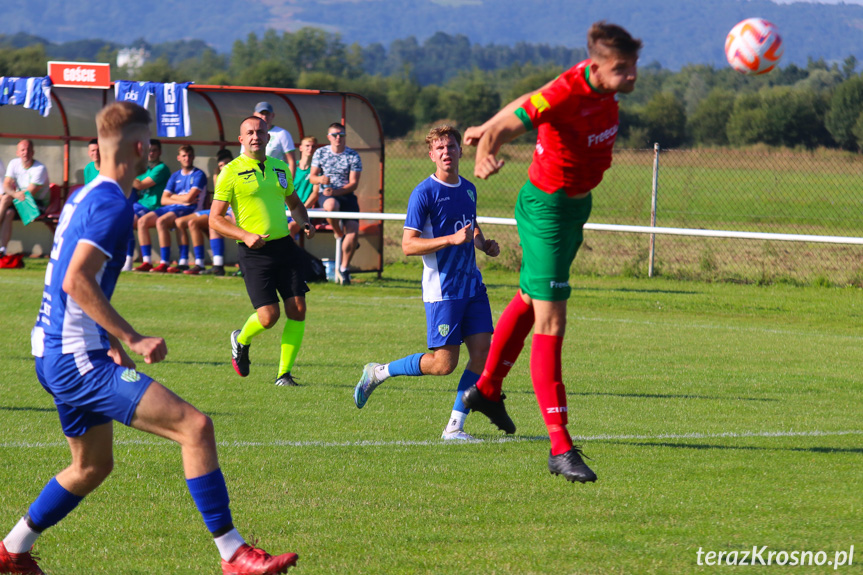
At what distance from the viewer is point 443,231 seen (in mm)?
7051

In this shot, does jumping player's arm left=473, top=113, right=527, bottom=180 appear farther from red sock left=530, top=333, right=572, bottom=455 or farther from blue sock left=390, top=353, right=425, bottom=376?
blue sock left=390, top=353, right=425, bottom=376

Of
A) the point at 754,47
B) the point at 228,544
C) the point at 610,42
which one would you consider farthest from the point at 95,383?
the point at 754,47

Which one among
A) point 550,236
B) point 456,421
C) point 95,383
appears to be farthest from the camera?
point 456,421

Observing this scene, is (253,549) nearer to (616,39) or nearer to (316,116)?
(616,39)

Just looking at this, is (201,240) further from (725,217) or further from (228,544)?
(725,217)

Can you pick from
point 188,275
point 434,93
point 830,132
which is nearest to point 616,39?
point 188,275

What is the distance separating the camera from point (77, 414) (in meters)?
3.99

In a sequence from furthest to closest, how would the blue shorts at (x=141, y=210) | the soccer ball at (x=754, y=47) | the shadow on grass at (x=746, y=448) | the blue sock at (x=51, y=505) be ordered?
the blue shorts at (x=141, y=210) < the soccer ball at (x=754, y=47) < the shadow on grass at (x=746, y=448) < the blue sock at (x=51, y=505)

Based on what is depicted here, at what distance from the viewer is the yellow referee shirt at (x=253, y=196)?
8.77m

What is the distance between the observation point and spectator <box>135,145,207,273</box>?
16.7 meters

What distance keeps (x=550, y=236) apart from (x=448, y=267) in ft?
6.19

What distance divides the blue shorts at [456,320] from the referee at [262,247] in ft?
6.70

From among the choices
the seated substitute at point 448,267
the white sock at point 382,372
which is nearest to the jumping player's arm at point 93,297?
the seated substitute at point 448,267

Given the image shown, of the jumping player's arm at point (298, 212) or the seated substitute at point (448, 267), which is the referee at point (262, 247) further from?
the seated substitute at point (448, 267)
